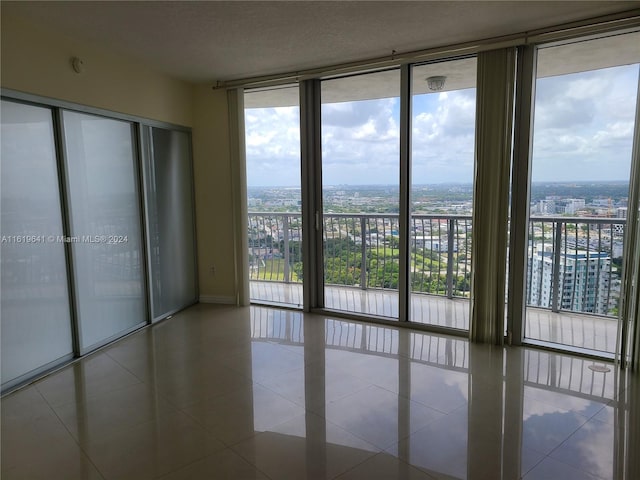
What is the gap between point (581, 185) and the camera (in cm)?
359

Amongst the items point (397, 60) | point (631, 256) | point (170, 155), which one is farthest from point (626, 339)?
point (170, 155)

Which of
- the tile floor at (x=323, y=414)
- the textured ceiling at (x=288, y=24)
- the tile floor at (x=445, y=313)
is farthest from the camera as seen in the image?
the tile floor at (x=445, y=313)

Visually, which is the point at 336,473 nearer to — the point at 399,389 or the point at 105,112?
the point at 399,389

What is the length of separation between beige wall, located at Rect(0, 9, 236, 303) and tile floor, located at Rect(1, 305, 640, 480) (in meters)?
1.46

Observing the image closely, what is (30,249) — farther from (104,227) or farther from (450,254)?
(450,254)

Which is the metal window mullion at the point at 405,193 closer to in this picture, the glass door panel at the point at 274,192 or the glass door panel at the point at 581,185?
the glass door panel at the point at 581,185

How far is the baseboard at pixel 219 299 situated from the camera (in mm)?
4879

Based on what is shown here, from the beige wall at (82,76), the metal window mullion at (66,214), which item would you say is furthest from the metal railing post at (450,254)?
the metal window mullion at (66,214)

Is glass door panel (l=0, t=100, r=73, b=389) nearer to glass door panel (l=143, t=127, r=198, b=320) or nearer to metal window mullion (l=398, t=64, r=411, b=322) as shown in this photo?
glass door panel (l=143, t=127, r=198, b=320)

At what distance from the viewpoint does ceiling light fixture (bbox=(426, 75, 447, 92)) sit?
3.96m

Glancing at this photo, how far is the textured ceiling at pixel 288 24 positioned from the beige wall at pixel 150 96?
6.0 inches

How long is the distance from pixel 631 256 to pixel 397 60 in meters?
2.35

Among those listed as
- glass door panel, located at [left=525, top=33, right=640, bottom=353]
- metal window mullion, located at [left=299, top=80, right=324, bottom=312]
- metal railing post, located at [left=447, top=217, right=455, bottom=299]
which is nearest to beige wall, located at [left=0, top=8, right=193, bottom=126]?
metal window mullion, located at [left=299, top=80, right=324, bottom=312]

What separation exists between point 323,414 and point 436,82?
3.14 metres
